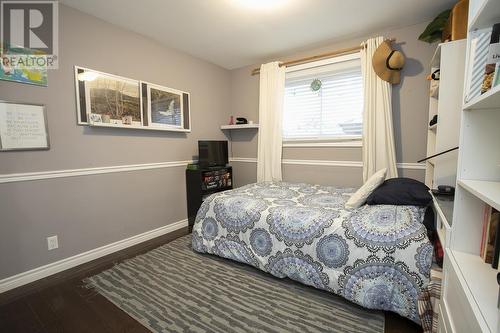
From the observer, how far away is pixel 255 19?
2365 mm

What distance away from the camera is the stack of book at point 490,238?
88 centimetres

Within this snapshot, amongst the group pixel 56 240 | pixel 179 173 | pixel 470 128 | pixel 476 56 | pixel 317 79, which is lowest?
pixel 56 240

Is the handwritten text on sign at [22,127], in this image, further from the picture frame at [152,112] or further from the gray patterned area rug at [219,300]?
the gray patterned area rug at [219,300]

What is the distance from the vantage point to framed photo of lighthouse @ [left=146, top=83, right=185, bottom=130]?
2.72 metres

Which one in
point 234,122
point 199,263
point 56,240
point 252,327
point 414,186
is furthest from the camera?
point 234,122

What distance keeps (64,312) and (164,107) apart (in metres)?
2.21

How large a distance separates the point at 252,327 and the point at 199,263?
919 mm

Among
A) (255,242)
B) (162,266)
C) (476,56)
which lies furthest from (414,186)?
(162,266)

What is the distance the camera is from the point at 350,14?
2.30 metres

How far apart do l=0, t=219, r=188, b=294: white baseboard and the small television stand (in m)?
1.01

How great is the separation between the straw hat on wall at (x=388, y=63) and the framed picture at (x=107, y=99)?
273 centimetres

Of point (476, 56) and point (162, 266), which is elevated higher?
point (476, 56)

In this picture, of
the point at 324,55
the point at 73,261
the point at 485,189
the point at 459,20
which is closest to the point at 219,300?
the point at 73,261

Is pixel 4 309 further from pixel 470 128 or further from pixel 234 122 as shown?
pixel 234 122
